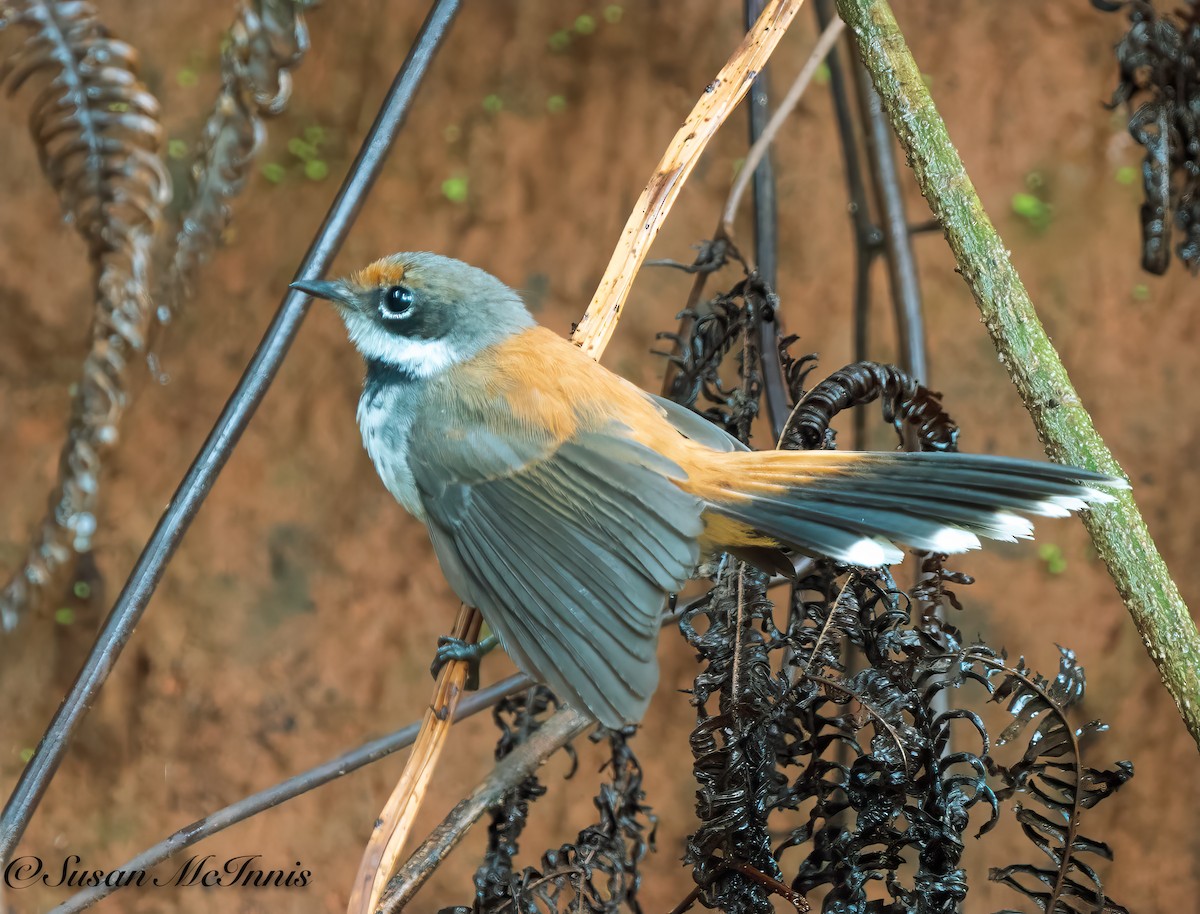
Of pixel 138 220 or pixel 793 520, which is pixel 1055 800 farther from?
pixel 138 220

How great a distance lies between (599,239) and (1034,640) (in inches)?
82.7

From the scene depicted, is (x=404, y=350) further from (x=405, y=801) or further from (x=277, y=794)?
(x=405, y=801)

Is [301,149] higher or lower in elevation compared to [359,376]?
higher

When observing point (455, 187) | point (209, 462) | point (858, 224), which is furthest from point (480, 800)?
point (455, 187)

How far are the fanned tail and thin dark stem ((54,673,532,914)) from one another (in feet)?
2.11

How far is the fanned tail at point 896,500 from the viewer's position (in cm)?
167

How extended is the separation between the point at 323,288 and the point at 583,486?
2.07ft

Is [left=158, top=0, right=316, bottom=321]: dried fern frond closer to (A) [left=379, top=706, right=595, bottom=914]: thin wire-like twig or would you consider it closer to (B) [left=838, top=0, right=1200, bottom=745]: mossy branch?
(B) [left=838, top=0, right=1200, bottom=745]: mossy branch

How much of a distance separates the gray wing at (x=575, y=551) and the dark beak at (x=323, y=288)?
356mm

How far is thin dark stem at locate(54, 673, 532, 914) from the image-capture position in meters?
1.93

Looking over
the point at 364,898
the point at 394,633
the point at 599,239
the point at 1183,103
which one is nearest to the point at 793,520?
the point at 364,898

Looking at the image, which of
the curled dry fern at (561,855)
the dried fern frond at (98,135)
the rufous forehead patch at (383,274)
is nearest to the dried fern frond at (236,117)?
the dried fern frond at (98,135)

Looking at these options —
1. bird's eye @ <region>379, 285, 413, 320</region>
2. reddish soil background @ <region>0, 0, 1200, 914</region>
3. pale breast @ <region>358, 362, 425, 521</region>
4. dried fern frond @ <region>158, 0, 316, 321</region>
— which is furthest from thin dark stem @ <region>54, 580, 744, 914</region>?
reddish soil background @ <region>0, 0, 1200, 914</region>

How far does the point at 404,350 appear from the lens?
228cm
